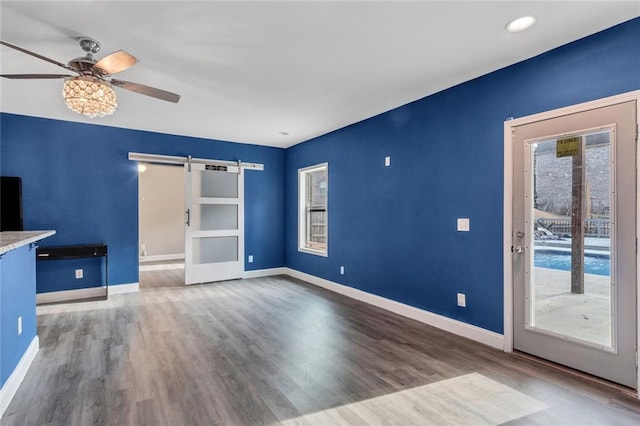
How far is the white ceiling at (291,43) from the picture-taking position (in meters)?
2.07

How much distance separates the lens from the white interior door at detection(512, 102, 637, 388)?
223 cm

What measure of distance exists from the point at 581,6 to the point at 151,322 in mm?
4690

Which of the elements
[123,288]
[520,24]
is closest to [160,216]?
[123,288]

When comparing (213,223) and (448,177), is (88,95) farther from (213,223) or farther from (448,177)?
(213,223)

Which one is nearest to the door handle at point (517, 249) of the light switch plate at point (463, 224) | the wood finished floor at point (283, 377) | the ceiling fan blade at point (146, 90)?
the light switch plate at point (463, 224)

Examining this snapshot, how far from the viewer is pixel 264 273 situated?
6285 millimetres

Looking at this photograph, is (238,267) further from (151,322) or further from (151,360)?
(151,360)

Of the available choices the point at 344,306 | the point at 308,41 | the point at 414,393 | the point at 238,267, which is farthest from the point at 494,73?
the point at 238,267

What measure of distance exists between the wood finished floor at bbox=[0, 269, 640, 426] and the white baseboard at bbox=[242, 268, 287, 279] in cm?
217

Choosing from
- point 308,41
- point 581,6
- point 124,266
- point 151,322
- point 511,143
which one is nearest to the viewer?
point 581,6

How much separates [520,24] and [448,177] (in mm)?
1501

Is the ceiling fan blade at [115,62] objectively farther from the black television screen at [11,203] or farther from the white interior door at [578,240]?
the white interior door at [578,240]

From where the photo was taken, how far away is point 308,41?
8.06ft

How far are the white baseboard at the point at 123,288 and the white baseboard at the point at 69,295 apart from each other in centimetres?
11
